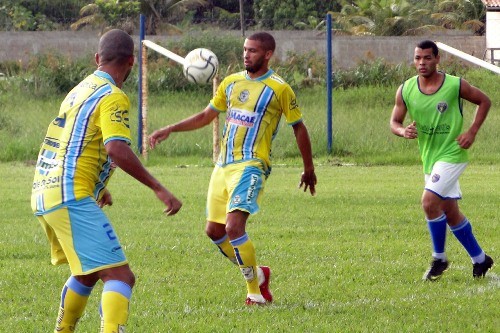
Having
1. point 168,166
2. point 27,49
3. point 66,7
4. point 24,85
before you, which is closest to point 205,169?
point 168,166

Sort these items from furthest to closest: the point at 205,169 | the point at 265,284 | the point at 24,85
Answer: the point at 24,85 → the point at 205,169 → the point at 265,284

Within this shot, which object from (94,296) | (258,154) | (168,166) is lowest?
(168,166)

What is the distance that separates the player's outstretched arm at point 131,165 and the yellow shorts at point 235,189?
7.06 feet

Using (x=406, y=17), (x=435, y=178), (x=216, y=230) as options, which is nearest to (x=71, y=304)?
(x=216, y=230)

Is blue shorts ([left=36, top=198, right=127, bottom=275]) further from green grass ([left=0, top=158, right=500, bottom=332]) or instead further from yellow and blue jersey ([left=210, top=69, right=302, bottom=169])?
yellow and blue jersey ([left=210, top=69, right=302, bottom=169])

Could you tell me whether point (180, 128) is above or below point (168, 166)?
above

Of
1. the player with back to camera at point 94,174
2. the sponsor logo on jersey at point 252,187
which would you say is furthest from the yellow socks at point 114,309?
the sponsor logo on jersey at point 252,187

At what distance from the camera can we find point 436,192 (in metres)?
8.77

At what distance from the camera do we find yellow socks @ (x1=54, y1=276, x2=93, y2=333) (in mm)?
5988

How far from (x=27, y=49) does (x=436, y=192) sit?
27045mm

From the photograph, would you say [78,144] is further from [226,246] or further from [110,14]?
[110,14]

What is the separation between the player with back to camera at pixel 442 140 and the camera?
8758 mm

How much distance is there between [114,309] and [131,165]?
76 centimetres

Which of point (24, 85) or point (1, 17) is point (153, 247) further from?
point (1, 17)
